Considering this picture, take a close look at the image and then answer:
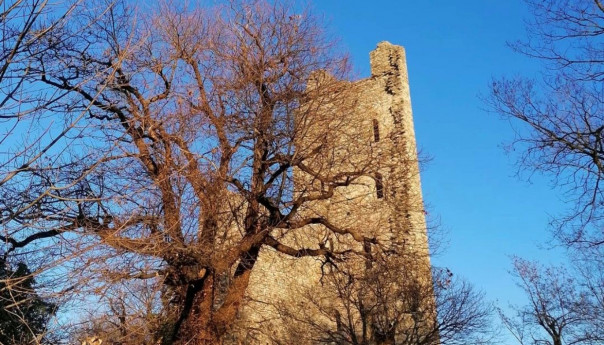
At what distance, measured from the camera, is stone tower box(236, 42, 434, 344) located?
10.4 metres

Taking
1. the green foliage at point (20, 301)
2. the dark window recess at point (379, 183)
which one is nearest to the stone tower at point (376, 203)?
the dark window recess at point (379, 183)

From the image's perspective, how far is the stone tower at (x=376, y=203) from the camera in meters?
10.4

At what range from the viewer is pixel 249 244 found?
24.8 feet

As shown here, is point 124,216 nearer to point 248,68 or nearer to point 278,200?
point 278,200

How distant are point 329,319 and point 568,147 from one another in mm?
9607

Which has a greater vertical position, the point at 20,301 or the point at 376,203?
the point at 376,203

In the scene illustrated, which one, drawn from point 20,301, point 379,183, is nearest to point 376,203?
point 379,183

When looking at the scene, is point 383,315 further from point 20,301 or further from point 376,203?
point 20,301

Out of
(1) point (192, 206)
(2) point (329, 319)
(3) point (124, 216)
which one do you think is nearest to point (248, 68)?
(1) point (192, 206)

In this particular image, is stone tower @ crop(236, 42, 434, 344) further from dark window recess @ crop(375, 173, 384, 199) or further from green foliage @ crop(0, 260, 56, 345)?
green foliage @ crop(0, 260, 56, 345)

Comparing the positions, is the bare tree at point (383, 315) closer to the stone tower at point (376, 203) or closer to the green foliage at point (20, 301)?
the stone tower at point (376, 203)

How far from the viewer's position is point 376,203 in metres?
10.5

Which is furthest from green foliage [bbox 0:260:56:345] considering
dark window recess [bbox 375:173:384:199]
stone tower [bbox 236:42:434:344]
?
dark window recess [bbox 375:173:384:199]

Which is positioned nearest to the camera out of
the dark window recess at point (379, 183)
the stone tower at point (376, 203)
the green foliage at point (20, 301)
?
the green foliage at point (20, 301)
